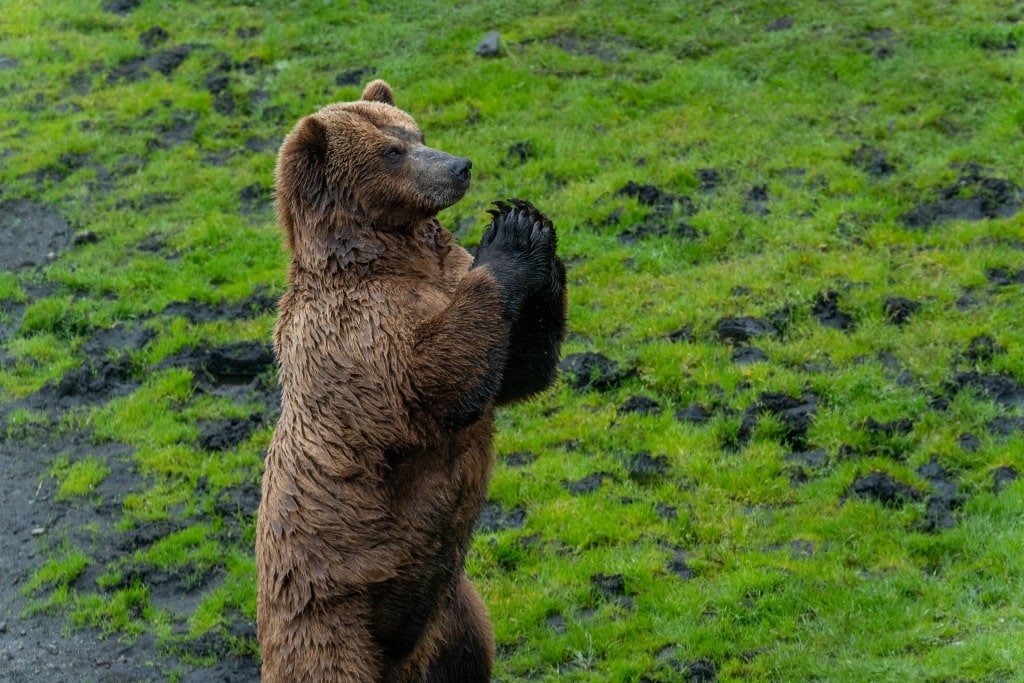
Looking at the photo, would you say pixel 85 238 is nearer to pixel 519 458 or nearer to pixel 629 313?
pixel 629 313

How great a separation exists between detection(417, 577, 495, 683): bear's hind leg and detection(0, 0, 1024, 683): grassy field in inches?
53.6

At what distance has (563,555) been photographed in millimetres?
9828

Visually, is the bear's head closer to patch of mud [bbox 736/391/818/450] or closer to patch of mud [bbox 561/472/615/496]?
patch of mud [bbox 561/472/615/496]

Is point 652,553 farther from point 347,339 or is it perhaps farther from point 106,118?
point 106,118

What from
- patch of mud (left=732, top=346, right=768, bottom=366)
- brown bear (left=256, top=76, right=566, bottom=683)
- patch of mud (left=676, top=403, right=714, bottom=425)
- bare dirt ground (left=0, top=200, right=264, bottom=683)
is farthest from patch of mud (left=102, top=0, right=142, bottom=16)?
brown bear (left=256, top=76, right=566, bottom=683)

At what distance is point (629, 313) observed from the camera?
12.6 metres

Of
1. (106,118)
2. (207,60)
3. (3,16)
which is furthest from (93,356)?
(3,16)

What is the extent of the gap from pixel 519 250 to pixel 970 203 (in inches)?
324

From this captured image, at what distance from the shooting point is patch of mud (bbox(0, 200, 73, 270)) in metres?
14.7

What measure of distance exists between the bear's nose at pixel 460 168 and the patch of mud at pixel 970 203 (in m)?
7.66

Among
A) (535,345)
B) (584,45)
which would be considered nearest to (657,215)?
(584,45)

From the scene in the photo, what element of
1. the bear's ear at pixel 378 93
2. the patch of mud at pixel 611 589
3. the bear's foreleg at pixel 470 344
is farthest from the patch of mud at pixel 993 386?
the bear's ear at pixel 378 93

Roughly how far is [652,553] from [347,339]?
3930 millimetres

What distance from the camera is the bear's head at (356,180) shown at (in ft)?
22.4
